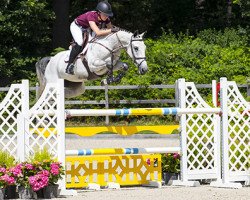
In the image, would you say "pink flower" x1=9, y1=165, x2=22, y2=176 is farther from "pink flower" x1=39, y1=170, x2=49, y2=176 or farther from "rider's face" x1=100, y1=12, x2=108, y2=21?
"rider's face" x1=100, y1=12, x2=108, y2=21

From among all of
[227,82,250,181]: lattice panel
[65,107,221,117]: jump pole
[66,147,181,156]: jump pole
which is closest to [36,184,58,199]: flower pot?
[66,147,181,156]: jump pole

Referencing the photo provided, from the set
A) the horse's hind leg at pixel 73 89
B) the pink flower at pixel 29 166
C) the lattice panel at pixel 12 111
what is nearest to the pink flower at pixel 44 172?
the pink flower at pixel 29 166

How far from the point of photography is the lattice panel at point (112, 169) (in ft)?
38.2

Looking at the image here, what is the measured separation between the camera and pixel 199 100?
1220 cm

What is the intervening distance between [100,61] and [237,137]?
138 inches

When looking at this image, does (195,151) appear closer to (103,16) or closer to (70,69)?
(103,16)

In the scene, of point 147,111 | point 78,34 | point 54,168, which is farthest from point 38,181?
point 78,34

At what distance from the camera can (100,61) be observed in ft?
48.7

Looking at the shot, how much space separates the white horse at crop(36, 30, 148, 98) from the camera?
Result: 1433cm

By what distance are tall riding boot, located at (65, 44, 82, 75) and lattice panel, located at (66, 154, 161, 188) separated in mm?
3035

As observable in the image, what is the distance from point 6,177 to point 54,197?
1.84 ft

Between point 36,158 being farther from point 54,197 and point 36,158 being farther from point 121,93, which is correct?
point 121,93

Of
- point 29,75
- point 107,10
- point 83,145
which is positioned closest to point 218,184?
point 107,10

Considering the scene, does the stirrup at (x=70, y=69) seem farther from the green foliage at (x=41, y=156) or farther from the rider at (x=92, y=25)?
the green foliage at (x=41, y=156)
